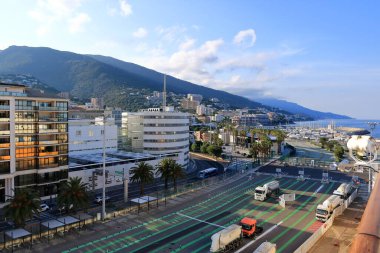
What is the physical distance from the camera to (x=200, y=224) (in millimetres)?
47500

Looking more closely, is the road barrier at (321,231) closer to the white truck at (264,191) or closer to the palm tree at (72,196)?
the white truck at (264,191)

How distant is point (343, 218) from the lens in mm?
50000

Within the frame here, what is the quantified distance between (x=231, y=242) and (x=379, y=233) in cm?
3622

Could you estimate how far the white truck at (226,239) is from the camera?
1424 inches

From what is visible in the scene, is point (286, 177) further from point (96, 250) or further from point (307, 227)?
point (96, 250)

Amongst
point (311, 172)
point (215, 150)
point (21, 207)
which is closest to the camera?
point (21, 207)

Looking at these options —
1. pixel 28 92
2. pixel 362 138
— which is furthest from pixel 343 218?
pixel 28 92

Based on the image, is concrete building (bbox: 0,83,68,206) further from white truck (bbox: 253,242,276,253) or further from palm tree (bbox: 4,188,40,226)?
white truck (bbox: 253,242,276,253)

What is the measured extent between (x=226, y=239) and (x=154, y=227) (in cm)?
1310

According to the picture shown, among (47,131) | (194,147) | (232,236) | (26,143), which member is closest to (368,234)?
(232,236)

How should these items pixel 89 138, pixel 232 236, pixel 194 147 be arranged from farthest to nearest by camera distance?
pixel 194 147 → pixel 89 138 → pixel 232 236

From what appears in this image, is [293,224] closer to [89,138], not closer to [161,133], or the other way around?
[161,133]

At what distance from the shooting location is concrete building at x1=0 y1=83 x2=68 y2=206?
2179 inches

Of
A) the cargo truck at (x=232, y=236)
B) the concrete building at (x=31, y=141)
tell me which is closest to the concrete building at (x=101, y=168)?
the concrete building at (x=31, y=141)
